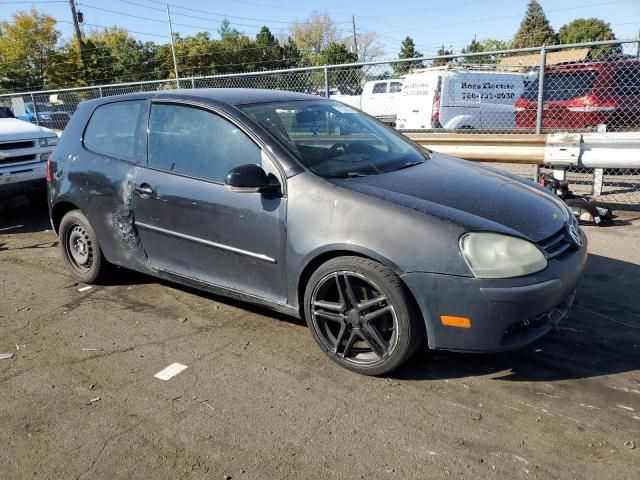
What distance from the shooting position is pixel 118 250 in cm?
425

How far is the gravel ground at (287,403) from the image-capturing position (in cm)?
238

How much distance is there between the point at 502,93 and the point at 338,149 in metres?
9.91

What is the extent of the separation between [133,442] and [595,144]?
6.08 meters

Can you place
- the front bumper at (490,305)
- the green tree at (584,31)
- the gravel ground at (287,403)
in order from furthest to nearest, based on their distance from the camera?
the green tree at (584,31) < the front bumper at (490,305) < the gravel ground at (287,403)

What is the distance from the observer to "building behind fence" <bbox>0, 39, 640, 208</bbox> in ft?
26.1

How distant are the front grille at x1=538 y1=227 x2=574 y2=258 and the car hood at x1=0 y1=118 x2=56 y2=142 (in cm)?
688

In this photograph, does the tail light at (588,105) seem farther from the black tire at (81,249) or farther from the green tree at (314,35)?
the green tree at (314,35)

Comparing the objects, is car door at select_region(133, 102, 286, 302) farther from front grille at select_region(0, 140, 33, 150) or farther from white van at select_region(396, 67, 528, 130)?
white van at select_region(396, 67, 528, 130)

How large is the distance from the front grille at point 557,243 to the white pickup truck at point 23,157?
669 cm

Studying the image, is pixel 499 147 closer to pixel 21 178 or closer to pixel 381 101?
pixel 21 178

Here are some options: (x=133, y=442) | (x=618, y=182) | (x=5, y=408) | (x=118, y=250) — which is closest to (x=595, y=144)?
(x=618, y=182)

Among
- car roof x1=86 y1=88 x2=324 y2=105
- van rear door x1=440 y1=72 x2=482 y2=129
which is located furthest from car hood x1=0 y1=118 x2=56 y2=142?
van rear door x1=440 y1=72 x2=482 y2=129

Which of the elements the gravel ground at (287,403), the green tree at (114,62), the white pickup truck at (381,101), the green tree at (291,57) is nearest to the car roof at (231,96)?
the gravel ground at (287,403)

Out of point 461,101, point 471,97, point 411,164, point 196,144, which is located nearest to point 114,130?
point 196,144
